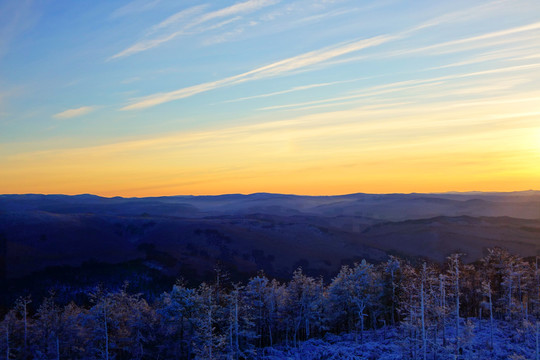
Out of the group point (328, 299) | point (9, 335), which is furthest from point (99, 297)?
point (328, 299)

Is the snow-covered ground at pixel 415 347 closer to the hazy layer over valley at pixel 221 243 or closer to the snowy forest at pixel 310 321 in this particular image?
the snowy forest at pixel 310 321

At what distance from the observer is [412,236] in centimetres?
16662

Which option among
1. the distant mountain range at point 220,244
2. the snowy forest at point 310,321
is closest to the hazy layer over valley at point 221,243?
the distant mountain range at point 220,244

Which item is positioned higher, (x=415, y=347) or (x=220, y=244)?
(x=415, y=347)

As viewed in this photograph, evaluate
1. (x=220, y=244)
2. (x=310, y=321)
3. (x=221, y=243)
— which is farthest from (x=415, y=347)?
(x=221, y=243)

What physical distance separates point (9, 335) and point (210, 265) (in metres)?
77.8

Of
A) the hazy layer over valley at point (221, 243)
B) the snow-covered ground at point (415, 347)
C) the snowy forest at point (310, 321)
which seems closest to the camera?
the snow-covered ground at point (415, 347)

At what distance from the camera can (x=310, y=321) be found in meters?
51.7

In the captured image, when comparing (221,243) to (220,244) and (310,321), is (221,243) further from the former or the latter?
(310,321)

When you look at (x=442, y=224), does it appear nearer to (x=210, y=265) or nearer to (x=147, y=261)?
(x=210, y=265)

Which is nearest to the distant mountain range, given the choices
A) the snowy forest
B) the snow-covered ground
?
the snowy forest

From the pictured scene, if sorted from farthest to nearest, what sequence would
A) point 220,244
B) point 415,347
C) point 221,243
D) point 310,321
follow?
point 221,243, point 220,244, point 310,321, point 415,347

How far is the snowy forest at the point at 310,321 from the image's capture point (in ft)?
114

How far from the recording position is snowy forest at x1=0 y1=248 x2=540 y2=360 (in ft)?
114
